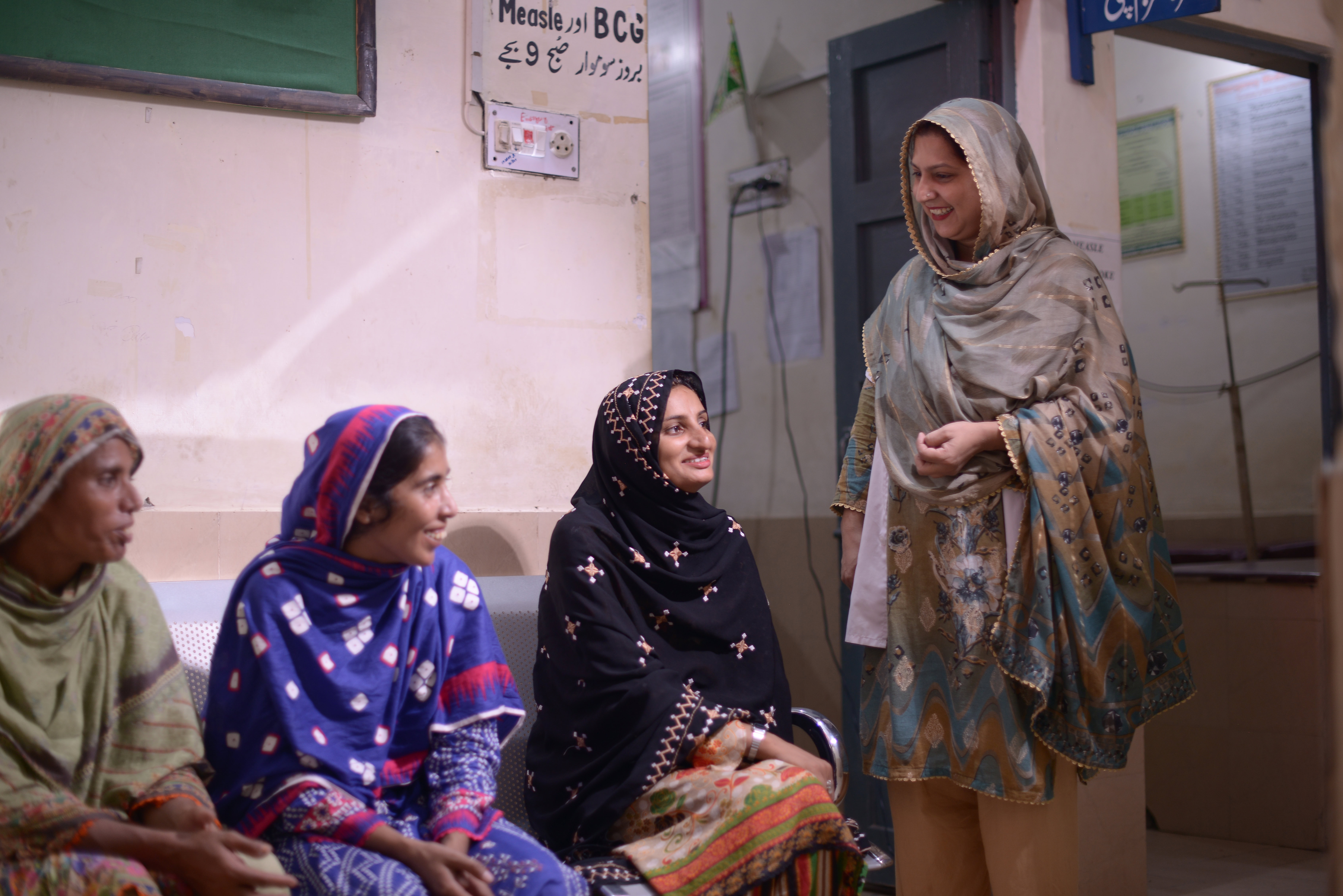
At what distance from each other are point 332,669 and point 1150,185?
4.02 metres

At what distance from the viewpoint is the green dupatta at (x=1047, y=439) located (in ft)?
6.82

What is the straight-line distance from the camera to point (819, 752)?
7.18ft

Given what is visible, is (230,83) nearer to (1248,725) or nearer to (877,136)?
(877,136)

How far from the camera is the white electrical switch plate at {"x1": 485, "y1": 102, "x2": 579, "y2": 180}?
8.70 ft

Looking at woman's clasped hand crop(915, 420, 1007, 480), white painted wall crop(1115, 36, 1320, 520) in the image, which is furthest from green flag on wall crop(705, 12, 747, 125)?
woman's clasped hand crop(915, 420, 1007, 480)

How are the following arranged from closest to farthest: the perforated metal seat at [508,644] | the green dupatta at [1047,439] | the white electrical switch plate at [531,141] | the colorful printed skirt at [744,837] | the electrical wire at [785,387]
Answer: the colorful printed skirt at [744,837] → the perforated metal seat at [508,644] → the green dupatta at [1047,439] → the white electrical switch plate at [531,141] → the electrical wire at [785,387]

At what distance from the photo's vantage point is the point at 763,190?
4379 millimetres

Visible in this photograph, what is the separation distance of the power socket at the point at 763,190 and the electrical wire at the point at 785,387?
0.04 metres

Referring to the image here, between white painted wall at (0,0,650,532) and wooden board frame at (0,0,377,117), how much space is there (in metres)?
0.03

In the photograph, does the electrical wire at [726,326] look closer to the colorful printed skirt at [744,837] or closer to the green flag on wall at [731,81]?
the green flag on wall at [731,81]

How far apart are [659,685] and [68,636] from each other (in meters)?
0.95

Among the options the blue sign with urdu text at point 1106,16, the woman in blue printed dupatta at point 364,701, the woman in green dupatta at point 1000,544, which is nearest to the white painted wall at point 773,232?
the blue sign with urdu text at point 1106,16

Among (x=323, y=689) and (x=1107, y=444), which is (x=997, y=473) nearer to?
(x=1107, y=444)

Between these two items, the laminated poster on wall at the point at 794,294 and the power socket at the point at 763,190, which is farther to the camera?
the power socket at the point at 763,190
